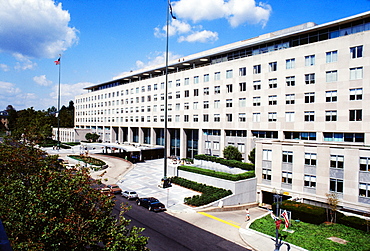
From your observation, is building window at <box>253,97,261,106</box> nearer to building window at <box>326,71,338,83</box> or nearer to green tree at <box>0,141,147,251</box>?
building window at <box>326,71,338,83</box>

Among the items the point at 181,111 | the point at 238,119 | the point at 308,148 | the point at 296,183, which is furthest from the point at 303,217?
the point at 181,111

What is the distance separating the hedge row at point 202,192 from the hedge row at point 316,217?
884 cm

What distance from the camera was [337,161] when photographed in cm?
3166

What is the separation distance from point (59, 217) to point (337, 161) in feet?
105

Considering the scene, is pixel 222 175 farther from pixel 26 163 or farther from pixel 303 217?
pixel 26 163

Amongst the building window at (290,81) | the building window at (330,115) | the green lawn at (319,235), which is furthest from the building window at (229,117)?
the green lawn at (319,235)

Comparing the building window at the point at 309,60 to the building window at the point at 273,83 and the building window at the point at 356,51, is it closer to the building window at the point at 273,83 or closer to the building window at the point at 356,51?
the building window at the point at 356,51

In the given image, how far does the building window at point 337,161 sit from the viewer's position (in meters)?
31.3

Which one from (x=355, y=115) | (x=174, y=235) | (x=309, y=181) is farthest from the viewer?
(x=355, y=115)

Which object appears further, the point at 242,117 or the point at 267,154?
the point at 242,117

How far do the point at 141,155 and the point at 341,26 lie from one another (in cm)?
4936

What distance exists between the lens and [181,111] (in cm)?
6412

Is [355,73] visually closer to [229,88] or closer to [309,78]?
[309,78]

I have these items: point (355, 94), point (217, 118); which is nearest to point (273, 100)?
point (355, 94)
